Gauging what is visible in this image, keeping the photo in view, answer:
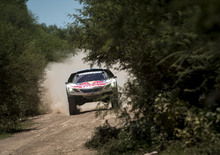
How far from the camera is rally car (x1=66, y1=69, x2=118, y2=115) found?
733 inches

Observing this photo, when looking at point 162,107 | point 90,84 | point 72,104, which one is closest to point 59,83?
point 72,104

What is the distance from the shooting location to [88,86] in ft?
61.6

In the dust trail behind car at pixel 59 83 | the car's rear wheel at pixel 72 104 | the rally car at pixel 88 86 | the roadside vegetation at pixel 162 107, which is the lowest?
the dust trail behind car at pixel 59 83

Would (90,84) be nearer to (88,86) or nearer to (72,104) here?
(88,86)

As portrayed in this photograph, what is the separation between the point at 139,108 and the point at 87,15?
30.3ft

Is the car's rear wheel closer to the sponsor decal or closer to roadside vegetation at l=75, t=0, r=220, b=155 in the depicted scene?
the sponsor decal

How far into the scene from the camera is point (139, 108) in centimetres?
883

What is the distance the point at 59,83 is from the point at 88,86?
23.2m

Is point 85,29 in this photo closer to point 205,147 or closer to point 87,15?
point 87,15

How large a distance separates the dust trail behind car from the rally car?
633 millimetres

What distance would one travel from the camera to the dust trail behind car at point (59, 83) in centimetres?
2754

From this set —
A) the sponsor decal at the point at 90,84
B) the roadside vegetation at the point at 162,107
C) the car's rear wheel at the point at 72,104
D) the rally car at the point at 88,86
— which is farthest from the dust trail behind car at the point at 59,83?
the roadside vegetation at the point at 162,107

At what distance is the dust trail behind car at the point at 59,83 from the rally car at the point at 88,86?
63 cm

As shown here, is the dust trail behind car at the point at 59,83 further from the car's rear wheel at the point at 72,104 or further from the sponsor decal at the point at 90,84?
the car's rear wheel at the point at 72,104
